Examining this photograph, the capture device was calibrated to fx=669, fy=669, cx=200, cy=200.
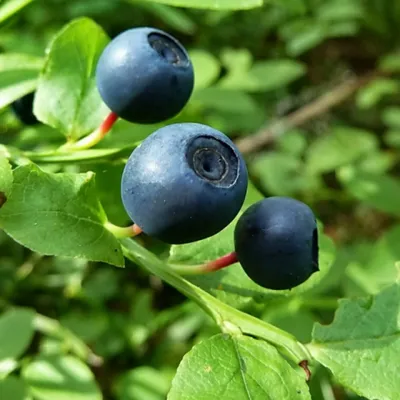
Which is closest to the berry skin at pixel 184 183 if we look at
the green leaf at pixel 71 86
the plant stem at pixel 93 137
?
the plant stem at pixel 93 137

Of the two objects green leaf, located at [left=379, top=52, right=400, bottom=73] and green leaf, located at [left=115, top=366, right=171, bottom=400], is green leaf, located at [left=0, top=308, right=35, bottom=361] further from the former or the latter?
green leaf, located at [left=379, top=52, right=400, bottom=73]

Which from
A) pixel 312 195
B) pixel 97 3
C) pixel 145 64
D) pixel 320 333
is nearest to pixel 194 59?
pixel 97 3

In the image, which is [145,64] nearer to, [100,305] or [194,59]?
[194,59]

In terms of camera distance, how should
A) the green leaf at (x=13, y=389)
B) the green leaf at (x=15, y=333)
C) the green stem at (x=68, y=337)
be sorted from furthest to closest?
the green stem at (x=68, y=337)
the green leaf at (x=15, y=333)
the green leaf at (x=13, y=389)

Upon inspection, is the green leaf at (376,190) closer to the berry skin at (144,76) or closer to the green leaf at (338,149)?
the green leaf at (338,149)

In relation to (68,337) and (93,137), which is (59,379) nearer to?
(68,337)

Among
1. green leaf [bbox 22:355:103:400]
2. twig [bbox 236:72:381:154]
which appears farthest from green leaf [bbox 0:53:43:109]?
twig [bbox 236:72:381:154]

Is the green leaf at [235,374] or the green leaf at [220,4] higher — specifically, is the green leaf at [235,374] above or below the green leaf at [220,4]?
below
